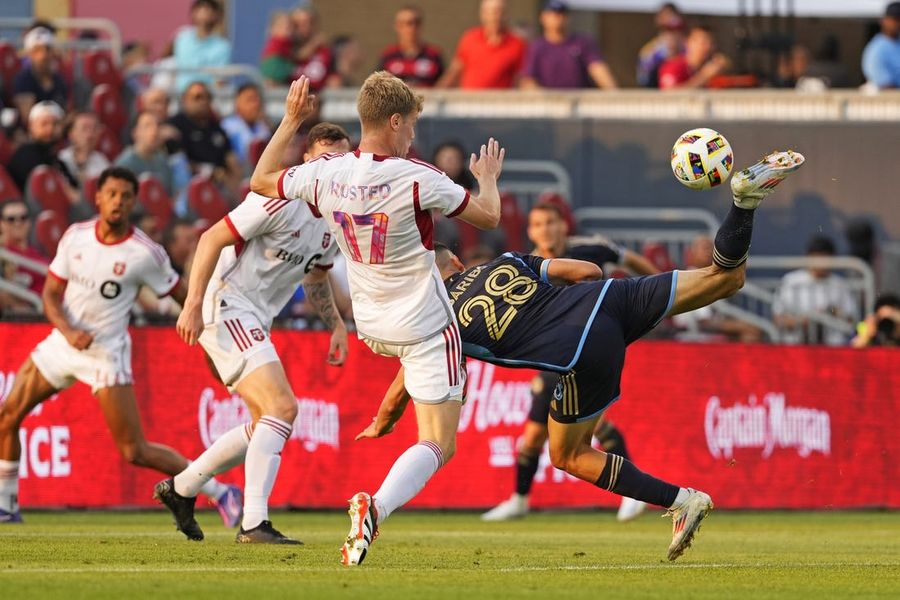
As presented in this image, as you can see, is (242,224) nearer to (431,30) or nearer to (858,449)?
(858,449)

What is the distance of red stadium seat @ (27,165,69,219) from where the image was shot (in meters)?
17.8

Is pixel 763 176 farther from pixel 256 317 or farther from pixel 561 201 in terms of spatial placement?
pixel 561 201

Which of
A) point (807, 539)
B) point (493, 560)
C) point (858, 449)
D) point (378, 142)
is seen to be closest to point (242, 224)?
point (378, 142)

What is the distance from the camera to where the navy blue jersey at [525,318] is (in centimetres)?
952

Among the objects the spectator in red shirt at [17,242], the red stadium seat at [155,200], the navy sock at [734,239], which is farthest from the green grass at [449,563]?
the red stadium seat at [155,200]

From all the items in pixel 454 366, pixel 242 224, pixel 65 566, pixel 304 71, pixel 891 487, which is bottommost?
pixel 891 487

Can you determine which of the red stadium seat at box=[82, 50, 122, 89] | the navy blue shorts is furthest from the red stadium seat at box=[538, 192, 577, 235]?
the navy blue shorts

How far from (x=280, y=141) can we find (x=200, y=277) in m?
1.35

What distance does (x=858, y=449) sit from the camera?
56.7 ft

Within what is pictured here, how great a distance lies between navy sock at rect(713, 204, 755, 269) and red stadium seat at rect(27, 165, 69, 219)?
10.0m

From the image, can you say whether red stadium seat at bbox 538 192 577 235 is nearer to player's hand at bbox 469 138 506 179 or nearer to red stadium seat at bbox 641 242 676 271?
red stadium seat at bbox 641 242 676 271

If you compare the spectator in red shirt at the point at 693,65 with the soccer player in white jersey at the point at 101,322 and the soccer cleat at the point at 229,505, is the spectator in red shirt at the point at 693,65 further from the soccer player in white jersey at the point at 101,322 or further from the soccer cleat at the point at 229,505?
the soccer cleat at the point at 229,505

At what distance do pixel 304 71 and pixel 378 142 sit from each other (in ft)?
43.5

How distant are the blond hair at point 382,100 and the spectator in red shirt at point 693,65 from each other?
560 inches
